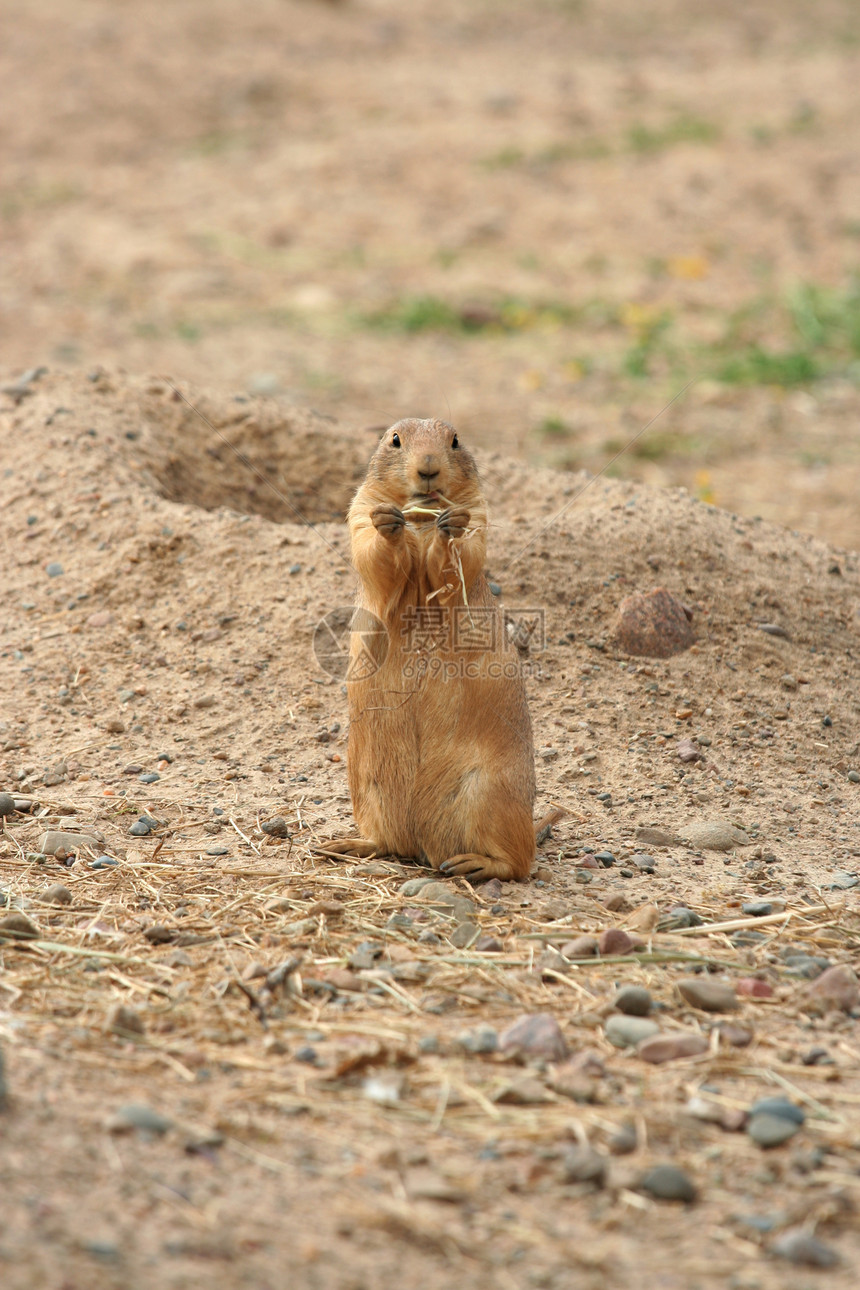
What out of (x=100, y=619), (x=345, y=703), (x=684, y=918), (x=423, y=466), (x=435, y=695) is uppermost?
(x=423, y=466)

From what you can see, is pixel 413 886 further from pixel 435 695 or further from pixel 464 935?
pixel 435 695

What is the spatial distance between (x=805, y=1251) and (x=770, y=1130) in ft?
1.25

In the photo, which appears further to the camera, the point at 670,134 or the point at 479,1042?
Result: the point at 670,134

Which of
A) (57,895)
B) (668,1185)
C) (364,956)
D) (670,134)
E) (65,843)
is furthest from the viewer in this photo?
(670,134)

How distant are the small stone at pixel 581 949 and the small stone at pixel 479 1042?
520 millimetres

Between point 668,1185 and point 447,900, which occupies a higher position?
point 447,900

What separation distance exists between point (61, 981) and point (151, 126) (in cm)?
1353

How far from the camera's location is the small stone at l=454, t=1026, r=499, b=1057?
309cm

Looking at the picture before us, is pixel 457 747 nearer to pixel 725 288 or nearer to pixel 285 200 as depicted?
pixel 725 288

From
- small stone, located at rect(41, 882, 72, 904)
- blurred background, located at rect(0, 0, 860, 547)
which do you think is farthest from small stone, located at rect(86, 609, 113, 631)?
blurred background, located at rect(0, 0, 860, 547)

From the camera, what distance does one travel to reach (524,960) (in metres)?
3.57

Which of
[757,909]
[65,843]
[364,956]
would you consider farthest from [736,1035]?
[65,843]

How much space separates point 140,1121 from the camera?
8.70 feet

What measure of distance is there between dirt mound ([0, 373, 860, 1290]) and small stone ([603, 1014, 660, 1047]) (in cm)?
5
